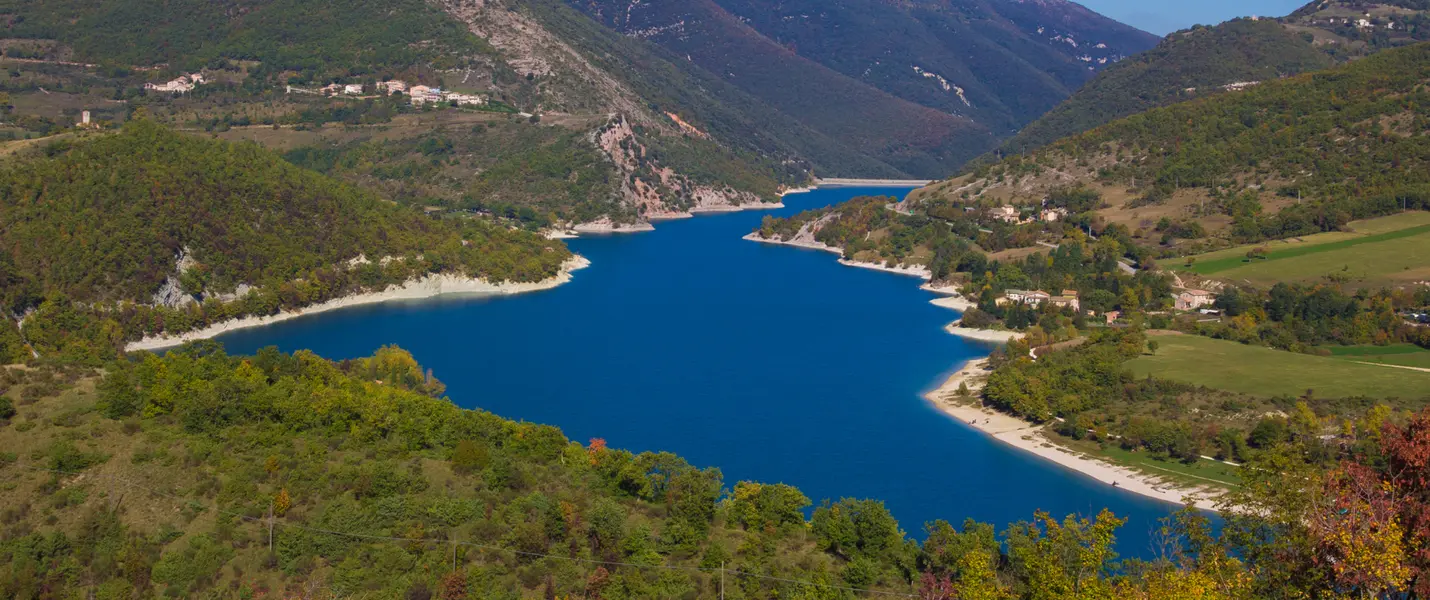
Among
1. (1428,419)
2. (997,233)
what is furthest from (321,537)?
(997,233)

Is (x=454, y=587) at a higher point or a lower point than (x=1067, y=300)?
higher

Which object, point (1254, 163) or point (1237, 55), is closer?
point (1254, 163)

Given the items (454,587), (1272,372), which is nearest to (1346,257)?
(1272,372)

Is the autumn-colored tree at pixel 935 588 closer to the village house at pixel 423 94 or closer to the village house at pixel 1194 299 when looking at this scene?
the village house at pixel 1194 299

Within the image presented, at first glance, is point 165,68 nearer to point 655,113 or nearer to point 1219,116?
point 655,113

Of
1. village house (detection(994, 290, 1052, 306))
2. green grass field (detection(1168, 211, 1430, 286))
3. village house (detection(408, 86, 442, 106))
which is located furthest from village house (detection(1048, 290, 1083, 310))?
village house (detection(408, 86, 442, 106))

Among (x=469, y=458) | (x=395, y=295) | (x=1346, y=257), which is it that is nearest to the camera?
(x=469, y=458)

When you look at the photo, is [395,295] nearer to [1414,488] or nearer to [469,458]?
[469,458]
